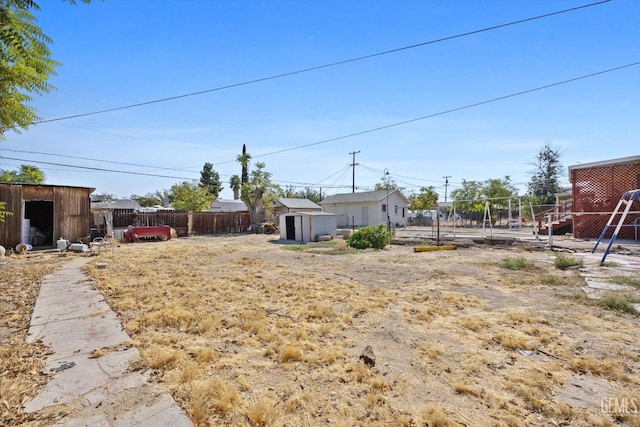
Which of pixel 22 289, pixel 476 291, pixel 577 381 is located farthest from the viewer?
pixel 22 289

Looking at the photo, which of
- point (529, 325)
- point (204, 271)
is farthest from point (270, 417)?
point (204, 271)

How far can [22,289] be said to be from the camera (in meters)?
6.54

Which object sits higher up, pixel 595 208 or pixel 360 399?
pixel 595 208

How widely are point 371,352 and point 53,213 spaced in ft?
53.8

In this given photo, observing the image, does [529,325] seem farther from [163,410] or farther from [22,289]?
[22,289]

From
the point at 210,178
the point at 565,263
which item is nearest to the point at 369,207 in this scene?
the point at 565,263

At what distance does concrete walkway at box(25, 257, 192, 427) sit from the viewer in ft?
7.72

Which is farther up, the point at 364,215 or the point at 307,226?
the point at 364,215

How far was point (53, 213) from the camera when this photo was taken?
1385cm

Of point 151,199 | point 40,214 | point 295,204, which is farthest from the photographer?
point 151,199

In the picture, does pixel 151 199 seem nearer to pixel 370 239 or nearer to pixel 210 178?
pixel 210 178

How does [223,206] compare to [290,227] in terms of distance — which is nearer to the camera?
[290,227]

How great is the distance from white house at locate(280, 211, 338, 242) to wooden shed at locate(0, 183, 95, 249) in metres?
10.3

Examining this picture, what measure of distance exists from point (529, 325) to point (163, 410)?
4.39 metres
